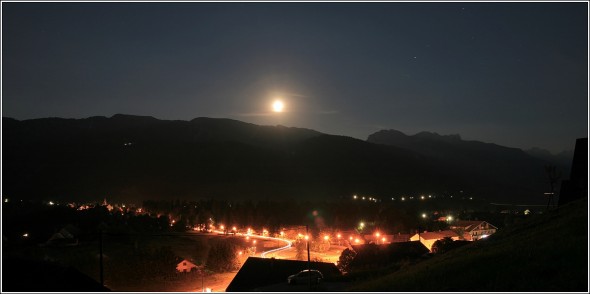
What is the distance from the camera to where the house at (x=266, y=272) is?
33.9 meters

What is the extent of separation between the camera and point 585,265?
12781 mm

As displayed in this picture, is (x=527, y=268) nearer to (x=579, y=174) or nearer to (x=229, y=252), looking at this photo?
(x=579, y=174)

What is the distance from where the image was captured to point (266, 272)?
117 ft

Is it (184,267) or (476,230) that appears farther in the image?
(476,230)

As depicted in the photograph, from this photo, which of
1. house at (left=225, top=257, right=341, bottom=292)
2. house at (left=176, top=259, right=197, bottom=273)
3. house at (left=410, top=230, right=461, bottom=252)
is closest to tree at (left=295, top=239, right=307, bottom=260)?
house at (left=176, top=259, right=197, bottom=273)

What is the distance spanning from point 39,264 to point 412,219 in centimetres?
7780

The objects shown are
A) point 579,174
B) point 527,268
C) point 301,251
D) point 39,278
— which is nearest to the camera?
point 527,268

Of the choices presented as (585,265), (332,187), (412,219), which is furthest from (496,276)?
(332,187)

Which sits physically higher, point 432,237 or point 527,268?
point 527,268

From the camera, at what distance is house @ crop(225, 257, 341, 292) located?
111 feet

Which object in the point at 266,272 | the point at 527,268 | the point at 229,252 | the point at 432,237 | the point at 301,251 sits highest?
the point at 527,268

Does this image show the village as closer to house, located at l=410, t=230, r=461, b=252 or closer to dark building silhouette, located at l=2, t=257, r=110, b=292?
house, located at l=410, t=230, r=461, b=252

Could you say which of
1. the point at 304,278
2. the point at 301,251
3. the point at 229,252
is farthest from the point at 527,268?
the point at 229,252

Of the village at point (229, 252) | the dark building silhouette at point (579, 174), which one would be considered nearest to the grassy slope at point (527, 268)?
the dark building silhouette at point (579, 174)
